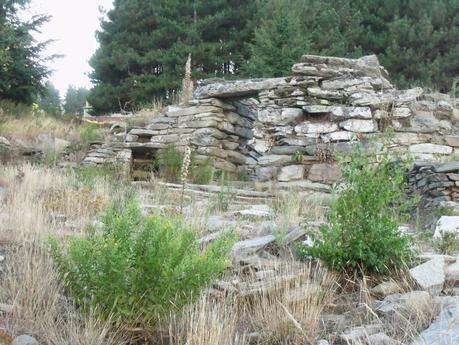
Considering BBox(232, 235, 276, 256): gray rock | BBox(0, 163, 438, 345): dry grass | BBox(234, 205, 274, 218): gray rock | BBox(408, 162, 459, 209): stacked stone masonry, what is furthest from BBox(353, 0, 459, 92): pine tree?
BBox(0, 163, 438, 345): dry grass

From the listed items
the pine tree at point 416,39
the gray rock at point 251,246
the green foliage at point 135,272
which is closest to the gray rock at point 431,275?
the gray rock at point 251,246

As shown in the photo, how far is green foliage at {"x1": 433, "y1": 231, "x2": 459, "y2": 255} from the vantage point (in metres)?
3.68

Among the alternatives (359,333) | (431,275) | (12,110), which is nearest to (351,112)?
(431,275)

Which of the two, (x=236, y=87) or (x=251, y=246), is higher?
(x=236, y=87)

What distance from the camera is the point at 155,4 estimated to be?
19.5 metres

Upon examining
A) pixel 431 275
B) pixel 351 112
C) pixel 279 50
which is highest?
pixel 279 50

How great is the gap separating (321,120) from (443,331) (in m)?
5.93

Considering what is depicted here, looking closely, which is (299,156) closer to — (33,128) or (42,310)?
(42,310)

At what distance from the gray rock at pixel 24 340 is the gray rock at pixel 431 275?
2.07 meters

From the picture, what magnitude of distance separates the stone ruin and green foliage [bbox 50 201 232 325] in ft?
16.2

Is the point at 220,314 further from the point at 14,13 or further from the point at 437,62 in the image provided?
the point at 437,62

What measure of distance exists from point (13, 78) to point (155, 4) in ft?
26.6

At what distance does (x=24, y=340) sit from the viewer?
7.20 feet

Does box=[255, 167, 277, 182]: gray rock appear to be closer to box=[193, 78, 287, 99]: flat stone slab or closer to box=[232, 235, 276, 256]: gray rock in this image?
box=[193, 78, 287, 99]: flat stone slab
